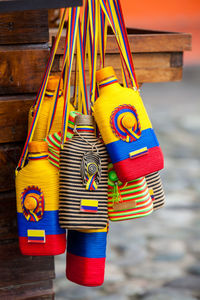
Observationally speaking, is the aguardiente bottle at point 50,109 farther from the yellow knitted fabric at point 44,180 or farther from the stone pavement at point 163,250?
A: the stone pavement at point 163,250

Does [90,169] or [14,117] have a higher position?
[14,117]

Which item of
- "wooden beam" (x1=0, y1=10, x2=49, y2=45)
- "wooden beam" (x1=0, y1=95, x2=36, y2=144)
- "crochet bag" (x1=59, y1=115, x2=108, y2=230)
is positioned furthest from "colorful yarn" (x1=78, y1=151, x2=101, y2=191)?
"wooden beam" (x1=0, y1=10, x2=49, y2=45)

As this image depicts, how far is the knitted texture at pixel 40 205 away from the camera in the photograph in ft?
5.12

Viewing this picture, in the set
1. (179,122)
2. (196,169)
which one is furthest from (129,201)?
(179,122)

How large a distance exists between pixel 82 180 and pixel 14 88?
1.63ft

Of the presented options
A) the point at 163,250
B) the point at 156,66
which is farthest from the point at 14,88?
the point at 163,250

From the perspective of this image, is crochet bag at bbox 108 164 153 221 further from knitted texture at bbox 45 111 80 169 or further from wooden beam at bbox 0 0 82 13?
wooden beam at bbox 0 0 82 13

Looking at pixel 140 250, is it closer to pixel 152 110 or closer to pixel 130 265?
pixel 130 265

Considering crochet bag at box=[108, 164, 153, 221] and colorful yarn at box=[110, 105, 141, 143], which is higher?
colorful yarn at box=[110, 105, 141, 143]

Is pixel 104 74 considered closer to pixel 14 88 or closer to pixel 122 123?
pixel 122 123

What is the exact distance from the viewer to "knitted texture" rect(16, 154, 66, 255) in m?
1.56

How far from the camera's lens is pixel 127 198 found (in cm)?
159

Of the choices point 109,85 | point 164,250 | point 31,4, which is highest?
point 31,4

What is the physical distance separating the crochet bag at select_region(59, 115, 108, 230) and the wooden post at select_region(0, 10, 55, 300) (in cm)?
37
